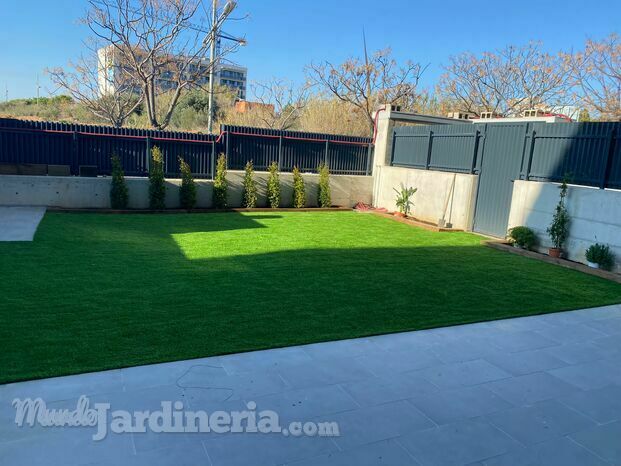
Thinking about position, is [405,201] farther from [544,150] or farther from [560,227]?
[560,227]

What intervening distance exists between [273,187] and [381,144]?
12.3 ft

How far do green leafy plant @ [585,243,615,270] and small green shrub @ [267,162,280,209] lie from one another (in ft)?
27.1

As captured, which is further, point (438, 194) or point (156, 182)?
point (438, 194)

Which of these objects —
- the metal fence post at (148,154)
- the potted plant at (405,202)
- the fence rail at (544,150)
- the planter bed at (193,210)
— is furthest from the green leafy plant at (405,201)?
the metal fence post at (148,154)

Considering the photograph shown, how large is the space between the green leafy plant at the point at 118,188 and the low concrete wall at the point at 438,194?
7.52m

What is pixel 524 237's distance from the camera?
9797mm

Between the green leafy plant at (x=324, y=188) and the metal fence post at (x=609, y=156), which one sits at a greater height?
the metal fence post at (x=609, y=156)

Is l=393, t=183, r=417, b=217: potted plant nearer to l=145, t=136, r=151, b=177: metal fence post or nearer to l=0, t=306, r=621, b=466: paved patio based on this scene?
l=145, t=136, r=151, b=177: metal fence post

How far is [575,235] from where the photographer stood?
29.5 ft

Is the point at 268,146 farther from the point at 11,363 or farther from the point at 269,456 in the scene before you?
the point at 269,456

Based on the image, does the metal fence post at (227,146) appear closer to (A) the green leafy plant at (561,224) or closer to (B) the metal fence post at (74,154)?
(B) the metal fence post at (74,154)

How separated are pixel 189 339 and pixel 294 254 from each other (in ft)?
13.1

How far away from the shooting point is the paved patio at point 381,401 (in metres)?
3.04

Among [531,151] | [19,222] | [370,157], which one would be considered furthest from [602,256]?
[19,222]
